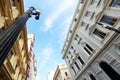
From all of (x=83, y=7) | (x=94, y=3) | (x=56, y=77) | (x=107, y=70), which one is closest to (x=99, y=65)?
(x=107, y=70)

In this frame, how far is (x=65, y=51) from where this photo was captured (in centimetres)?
3381

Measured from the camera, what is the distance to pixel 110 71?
17.4m

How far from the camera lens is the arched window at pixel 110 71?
54.1 feet

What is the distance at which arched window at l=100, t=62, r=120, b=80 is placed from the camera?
16484 millimetres

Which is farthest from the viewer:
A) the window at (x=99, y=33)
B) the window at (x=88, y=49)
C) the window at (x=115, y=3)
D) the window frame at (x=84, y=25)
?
the window frame at (x=84, y=25)

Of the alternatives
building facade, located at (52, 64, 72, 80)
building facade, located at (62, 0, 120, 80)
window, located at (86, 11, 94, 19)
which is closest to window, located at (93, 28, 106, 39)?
building facade, located at (62, 0, 120, 80)

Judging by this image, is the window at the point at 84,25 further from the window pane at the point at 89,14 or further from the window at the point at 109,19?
the window at the point at 109,19

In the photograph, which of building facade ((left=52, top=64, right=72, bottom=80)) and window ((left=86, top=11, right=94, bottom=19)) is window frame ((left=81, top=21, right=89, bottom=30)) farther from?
building facade ((left=52, top=64, right=72, bottom=80))

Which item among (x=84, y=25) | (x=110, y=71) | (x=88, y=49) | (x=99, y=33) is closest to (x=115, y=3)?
(x=99, y=33)

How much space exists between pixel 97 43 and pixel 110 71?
12.7 ft

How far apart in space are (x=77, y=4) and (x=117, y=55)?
17.2 meters

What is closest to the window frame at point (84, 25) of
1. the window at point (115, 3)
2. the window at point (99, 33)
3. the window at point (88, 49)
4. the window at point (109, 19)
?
the window at point (88, 49)

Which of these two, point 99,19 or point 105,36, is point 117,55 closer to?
point 105,36

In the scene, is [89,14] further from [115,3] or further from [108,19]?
[115,3]
